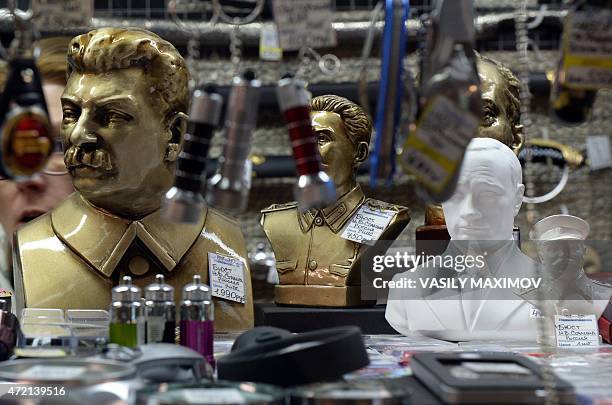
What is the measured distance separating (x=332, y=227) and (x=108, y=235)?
963 mm

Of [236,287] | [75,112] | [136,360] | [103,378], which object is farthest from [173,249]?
[103,378]

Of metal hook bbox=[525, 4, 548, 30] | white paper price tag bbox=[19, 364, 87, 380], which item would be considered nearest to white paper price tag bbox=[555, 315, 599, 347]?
white paper price tag bbox=[19, 364, 87, 380]

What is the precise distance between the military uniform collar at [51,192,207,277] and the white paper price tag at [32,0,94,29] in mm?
1298

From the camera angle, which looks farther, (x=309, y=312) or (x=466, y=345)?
(x=309, y=312)

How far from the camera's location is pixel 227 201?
61.8 inches

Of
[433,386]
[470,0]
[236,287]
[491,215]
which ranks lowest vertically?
[433,386]

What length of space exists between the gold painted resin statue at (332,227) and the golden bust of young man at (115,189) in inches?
18.0

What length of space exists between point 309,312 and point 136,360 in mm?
1655

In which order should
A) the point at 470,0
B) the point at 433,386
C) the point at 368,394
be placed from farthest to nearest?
1. the point at 470,0
2. the point at 433,386
3. the point at 368,394

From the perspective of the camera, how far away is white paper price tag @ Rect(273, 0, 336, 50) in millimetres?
1726

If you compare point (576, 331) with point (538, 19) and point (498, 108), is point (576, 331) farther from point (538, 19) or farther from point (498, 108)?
point (538, 19)

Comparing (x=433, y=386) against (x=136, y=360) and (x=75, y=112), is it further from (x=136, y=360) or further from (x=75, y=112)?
(x=75, y=112)

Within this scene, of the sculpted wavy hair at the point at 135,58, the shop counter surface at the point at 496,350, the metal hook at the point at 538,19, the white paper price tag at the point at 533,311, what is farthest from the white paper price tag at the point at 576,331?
the metal hook at the point at 538,19

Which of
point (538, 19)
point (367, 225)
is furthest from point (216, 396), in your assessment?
point (538, 19)
